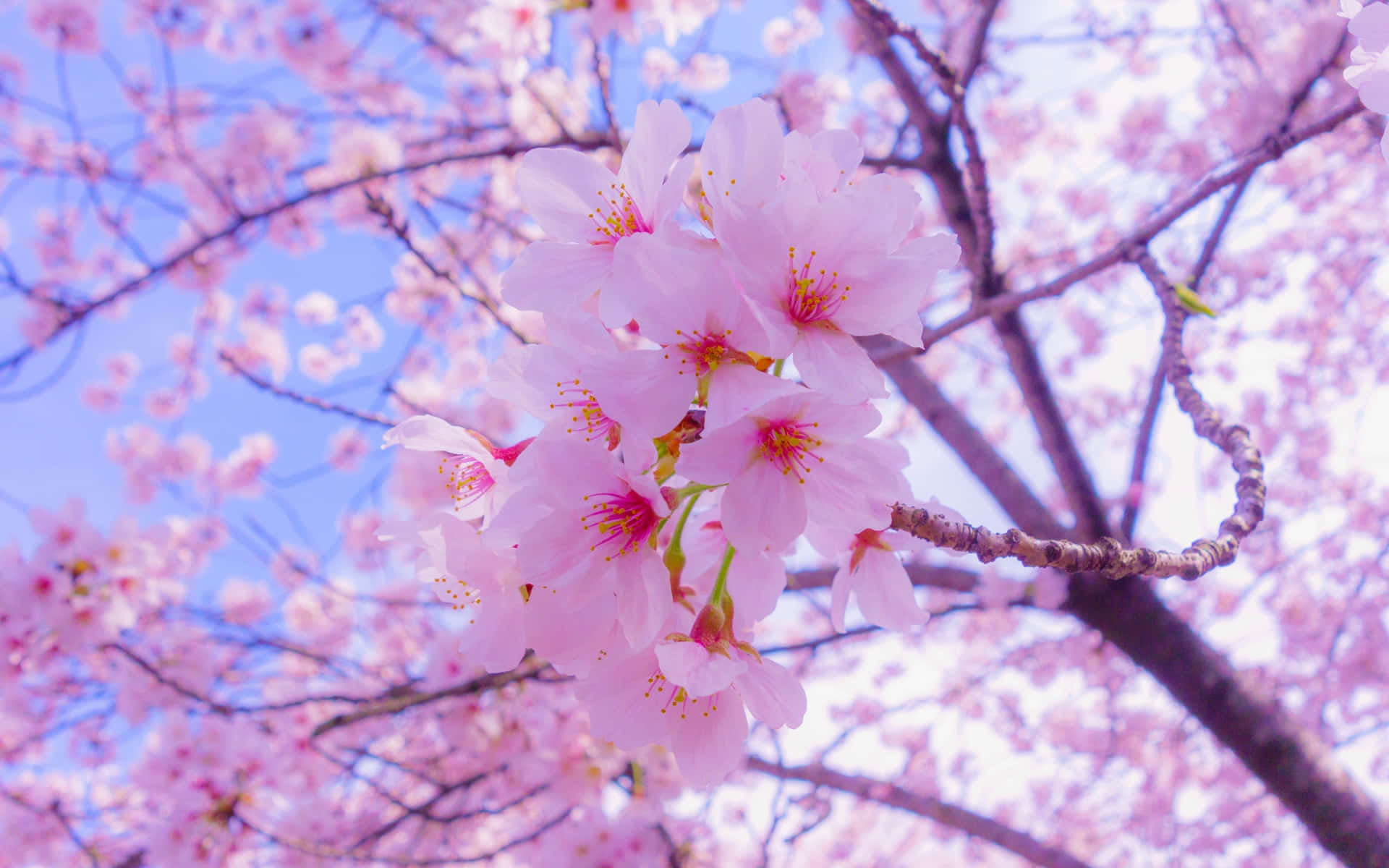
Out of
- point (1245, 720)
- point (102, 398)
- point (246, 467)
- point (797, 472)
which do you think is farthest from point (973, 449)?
point (102, 398)

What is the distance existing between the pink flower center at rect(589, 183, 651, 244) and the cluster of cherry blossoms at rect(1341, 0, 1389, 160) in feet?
2.57

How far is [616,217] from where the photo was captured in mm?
960

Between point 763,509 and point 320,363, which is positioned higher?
point 320,363

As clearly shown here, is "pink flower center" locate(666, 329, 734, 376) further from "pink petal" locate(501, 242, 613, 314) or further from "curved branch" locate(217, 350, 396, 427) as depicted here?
"curved branch" locate(217, 350, 396, 427)

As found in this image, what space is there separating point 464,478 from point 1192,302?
1.31m

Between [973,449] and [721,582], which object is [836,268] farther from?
[973,449]

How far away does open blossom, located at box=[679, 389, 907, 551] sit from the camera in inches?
29.5

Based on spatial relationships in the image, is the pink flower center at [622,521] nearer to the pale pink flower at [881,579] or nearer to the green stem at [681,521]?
the green stem at [681,521]

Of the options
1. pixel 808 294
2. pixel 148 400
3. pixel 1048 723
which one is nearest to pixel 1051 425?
pixel 808 294

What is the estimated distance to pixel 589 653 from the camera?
82cm

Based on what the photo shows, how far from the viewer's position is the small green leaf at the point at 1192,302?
124cm

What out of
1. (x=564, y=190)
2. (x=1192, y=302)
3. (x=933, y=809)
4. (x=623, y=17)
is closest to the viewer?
(x=564, y=190)

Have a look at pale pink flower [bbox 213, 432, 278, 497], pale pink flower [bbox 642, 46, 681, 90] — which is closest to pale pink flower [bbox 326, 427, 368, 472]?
Answer: pale pink flower [bbox 213, 432, 278, 497]

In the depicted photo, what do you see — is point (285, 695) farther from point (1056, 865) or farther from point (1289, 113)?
point (1289, 113)
